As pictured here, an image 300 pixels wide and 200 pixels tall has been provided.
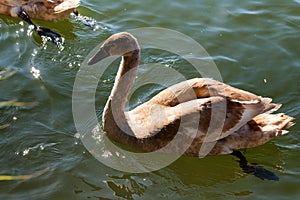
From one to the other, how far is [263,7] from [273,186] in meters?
4.44

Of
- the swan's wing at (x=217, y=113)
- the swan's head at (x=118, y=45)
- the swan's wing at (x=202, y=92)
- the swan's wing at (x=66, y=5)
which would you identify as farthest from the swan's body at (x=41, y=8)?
the swan's wing at (x=217, y=113)

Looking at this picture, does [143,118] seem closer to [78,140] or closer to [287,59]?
[78,140]

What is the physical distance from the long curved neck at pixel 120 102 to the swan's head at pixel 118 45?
15 cm

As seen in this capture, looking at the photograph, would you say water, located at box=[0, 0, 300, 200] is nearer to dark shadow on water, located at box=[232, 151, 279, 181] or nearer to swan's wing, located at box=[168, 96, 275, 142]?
dark shadow on water, located at box=[232, 151, 279, 181]

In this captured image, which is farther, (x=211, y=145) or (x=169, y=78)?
(x=169, y=78)

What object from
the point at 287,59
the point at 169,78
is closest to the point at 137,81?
the point at 169,78

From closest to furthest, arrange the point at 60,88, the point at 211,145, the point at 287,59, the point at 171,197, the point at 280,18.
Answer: the point at 171,197
the point at 211,145
the point at 60,88
the point at 287,59
the point at 280,18

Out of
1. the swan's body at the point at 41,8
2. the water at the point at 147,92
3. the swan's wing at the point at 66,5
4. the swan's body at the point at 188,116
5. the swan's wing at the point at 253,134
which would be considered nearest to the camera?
the water at the point at 147,92

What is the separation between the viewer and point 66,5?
9180mm

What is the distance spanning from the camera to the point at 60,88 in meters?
7.49

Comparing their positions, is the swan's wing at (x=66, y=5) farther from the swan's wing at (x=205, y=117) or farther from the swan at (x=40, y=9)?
the swan's wing at (x=205, y=117)

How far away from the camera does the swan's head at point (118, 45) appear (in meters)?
6.16

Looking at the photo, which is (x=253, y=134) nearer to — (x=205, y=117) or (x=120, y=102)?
(x=205, y=117)

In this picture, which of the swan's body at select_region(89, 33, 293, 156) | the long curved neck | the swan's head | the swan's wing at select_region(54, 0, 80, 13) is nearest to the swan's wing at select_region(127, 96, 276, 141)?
the swan's body at select_region(89, 33, 293, 156)
